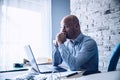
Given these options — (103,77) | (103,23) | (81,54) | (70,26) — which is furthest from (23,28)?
(103,77)

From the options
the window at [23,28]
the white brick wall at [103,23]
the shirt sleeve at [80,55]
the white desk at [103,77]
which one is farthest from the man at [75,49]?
the window at [23,28]

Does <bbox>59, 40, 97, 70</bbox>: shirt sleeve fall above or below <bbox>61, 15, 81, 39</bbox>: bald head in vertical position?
below

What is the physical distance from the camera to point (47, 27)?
3898 mm

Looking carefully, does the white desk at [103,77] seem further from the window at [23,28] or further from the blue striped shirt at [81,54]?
the window at [23,28]

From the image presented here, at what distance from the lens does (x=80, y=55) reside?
1.44 m

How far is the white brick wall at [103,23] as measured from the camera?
2125 millimetres

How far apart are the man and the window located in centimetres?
156

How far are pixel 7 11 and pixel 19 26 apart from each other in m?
0.36

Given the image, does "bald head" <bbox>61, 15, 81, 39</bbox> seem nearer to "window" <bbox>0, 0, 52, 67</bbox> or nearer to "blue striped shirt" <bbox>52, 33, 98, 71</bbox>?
"blue striped shirt" <bbox>52, 33, 98, 71</bbox>

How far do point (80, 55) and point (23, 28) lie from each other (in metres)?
2.29

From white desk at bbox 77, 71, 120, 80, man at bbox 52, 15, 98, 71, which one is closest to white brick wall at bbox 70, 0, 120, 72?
man at bbox 52, 15, 98, 71

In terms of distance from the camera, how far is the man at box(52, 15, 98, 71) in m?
1.42

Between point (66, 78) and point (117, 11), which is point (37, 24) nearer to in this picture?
point (117, 11)

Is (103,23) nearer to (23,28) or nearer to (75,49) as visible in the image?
(75,49)
